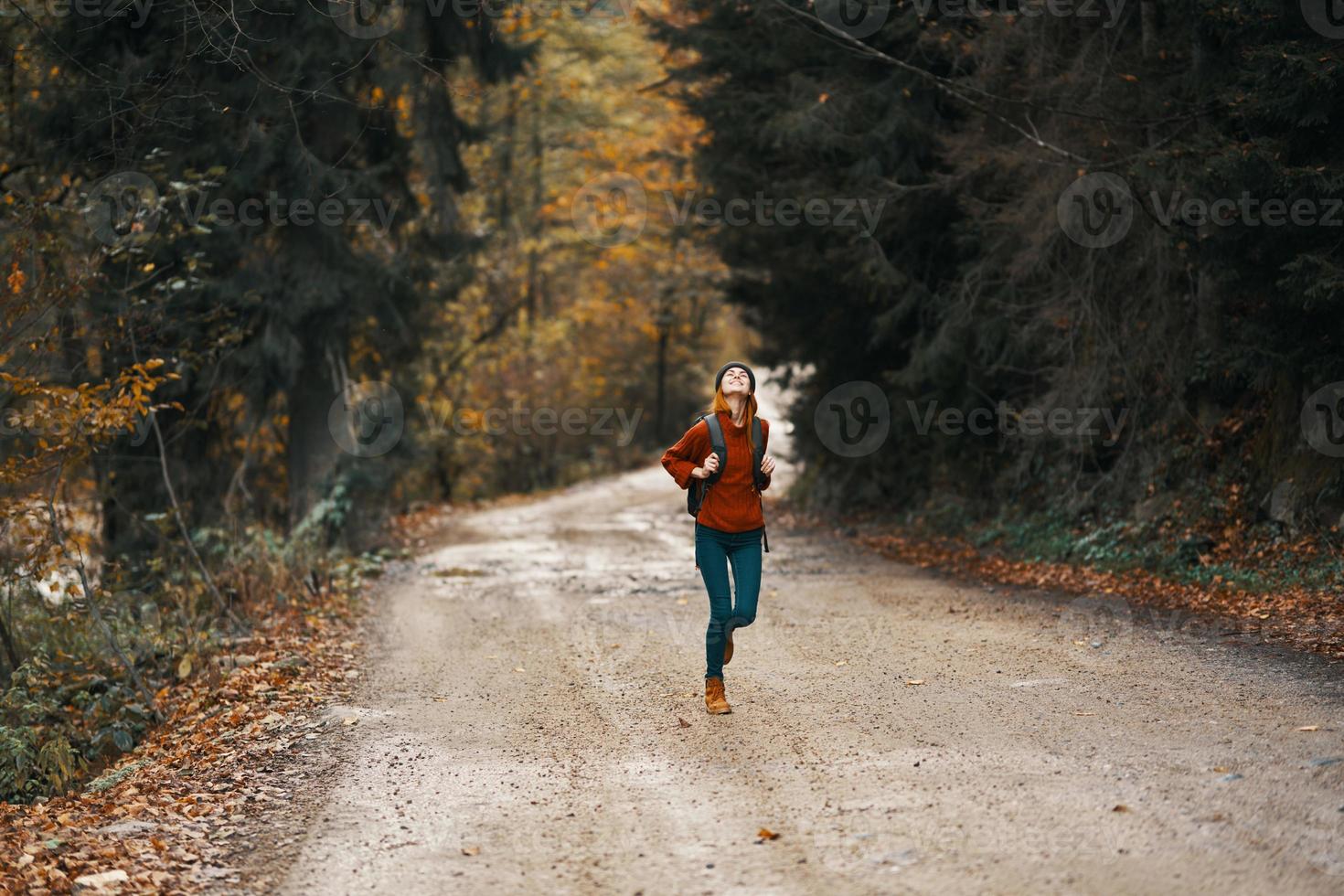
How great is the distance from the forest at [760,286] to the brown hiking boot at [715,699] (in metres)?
4.70

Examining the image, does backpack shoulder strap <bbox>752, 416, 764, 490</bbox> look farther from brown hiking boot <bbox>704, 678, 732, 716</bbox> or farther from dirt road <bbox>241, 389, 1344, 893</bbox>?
dirt road <bbox>241, 389, 1344, 893</bbox>

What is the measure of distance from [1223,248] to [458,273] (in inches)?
452

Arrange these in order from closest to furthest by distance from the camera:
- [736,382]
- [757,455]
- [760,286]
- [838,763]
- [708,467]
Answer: [838,763]
[708,467]
[736,382]
[757,455]
[760,286]

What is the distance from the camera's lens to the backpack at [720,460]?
288 inches

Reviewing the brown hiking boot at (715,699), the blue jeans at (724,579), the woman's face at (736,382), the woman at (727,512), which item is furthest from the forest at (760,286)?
the brown hiking boot at (715,699)

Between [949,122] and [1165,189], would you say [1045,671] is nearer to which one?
[1165,189]

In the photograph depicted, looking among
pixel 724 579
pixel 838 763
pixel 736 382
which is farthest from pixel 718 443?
pixel 838 763

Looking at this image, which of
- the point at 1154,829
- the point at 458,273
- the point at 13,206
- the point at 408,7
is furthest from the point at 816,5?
the point at 1154,829

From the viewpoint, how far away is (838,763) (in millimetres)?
6328

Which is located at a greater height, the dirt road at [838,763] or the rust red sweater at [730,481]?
the rust red sweater at [730,481]

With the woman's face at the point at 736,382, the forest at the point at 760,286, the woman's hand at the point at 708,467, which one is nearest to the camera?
the woman's hand at the point at 708,467

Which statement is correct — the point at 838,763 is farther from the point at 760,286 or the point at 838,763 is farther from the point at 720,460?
the point at 760,286

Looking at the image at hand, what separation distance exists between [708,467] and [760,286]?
13.2 metres

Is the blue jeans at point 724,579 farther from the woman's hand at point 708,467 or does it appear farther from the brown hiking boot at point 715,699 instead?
the woman's hand at point 708,467
